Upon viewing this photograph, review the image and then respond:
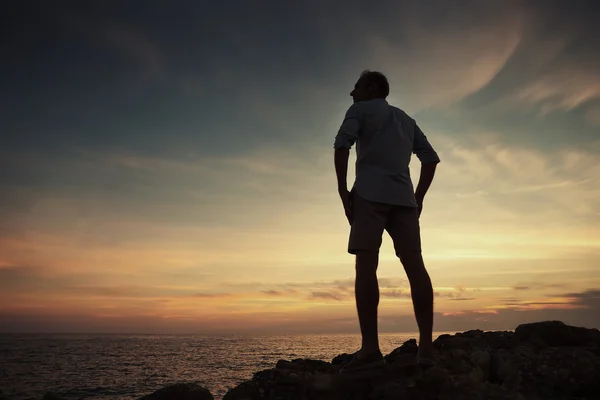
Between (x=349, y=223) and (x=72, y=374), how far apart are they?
97.6ft

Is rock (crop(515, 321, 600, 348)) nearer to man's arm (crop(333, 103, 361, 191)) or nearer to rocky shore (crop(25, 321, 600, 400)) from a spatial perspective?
rocky shore (crop(25, 321, 600, 400))

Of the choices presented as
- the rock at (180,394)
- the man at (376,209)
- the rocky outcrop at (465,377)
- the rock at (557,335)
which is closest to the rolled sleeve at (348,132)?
the man at (376,209)

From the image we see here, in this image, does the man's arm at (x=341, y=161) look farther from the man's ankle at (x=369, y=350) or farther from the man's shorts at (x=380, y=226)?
the man's ankle at (x=369, y=350)

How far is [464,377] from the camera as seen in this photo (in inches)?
161

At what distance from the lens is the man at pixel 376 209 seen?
4.14m

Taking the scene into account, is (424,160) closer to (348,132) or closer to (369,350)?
(348,132)

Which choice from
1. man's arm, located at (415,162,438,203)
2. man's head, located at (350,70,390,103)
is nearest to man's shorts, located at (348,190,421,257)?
man's arm, located at (415,162,438,203)

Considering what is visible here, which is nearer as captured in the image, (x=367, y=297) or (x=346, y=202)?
(x=367, y=297)

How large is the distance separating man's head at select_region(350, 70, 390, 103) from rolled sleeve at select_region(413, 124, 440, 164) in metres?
0.61

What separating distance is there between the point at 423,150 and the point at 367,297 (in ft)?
6.27

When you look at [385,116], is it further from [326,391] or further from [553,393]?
[553,393]

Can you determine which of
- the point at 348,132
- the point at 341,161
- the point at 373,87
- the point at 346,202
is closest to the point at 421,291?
the point at 346,202

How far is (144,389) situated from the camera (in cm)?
1914

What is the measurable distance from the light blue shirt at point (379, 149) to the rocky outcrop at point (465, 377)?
5.69 ft
